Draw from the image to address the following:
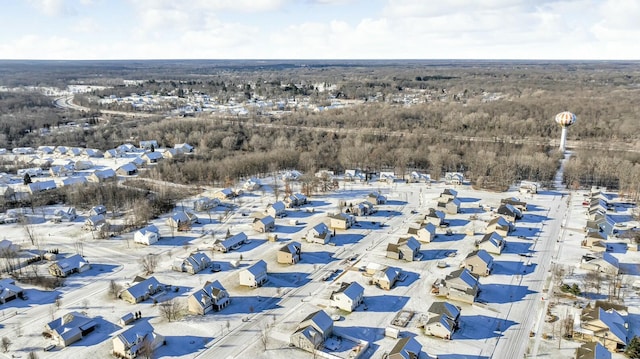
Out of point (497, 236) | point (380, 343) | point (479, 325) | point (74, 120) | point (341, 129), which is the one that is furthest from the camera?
point (74, 120)

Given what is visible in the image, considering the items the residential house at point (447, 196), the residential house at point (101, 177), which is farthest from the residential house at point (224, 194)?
the residential house at point (447, 196)

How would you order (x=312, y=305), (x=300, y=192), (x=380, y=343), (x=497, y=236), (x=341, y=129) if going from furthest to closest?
(x=341, y=129) < (x=300, y=192) < (x=497, y=236) < (x=312, y=305) < (x=380, y=343)

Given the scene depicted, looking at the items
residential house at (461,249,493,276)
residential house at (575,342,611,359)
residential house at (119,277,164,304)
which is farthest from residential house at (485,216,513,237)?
residential house at (119,277,164,304)

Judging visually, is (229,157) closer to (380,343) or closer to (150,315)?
(150,315)

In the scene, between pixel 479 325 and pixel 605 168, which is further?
pixel 605 168

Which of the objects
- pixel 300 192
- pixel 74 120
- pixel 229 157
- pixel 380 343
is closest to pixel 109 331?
pixel 380 343

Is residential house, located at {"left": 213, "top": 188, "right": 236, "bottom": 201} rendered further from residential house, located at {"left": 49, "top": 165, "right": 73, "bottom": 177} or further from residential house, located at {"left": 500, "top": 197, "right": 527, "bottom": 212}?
residential house, located at {"left": 500, "top": 197, "right": 527, "bottom": 212}

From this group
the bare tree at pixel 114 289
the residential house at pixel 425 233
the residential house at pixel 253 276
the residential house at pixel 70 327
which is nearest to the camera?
the residential house at pixel 70 327

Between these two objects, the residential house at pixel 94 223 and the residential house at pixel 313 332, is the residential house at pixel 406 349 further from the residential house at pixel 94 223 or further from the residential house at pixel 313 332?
the residential house at pixel 94 223
